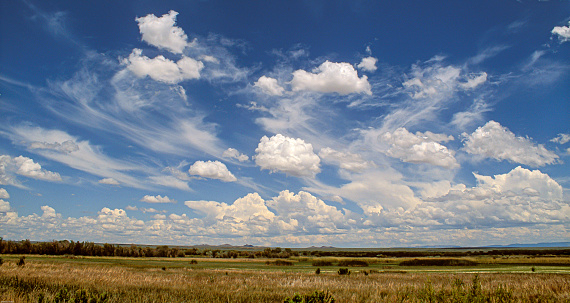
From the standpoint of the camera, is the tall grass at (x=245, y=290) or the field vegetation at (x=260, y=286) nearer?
the tall grass at (x=245, y=290)

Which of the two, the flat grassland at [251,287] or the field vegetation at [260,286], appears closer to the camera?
the field vegetation at [260,286]

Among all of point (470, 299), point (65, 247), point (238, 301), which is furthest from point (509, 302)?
point (65, 247)

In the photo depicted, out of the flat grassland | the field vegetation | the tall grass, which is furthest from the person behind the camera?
the flat grassland

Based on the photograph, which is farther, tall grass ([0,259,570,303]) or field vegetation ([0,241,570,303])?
field vegetation ([0,241,570,303])

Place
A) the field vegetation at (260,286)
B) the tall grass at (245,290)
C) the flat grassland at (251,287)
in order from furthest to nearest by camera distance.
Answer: the flat grassland at (251,287), the field vegetation at (260,286), the tall grass at (245,290)

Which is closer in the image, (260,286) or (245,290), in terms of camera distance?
(245,290)

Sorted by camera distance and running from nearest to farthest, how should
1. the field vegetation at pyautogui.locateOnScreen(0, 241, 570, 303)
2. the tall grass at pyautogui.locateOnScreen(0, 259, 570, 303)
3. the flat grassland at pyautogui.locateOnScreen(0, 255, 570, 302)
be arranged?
the tall grass at pyautogui.locateOnScreen(0, 259, 570, 303)
the field vegetation at pyautogui.locateOnScreen(0, 241, 570, 303)
the flat grassland at pyautogui.locateOnScreen(0, 255, 570, 302)

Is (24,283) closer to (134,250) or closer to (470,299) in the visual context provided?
(470,299)

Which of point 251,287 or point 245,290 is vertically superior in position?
point 245,290

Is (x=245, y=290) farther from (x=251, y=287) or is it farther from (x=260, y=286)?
(x=260, y=286)

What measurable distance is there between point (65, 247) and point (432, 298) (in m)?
123

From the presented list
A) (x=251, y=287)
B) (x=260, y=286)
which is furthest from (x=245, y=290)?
(x=260, y=286)

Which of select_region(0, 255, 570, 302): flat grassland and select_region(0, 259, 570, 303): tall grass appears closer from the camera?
select_region(0, 259, 570, 303): tall grass

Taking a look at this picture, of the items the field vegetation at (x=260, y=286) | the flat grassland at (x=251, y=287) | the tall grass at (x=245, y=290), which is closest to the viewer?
the tall grass at (x=245, y=290)
